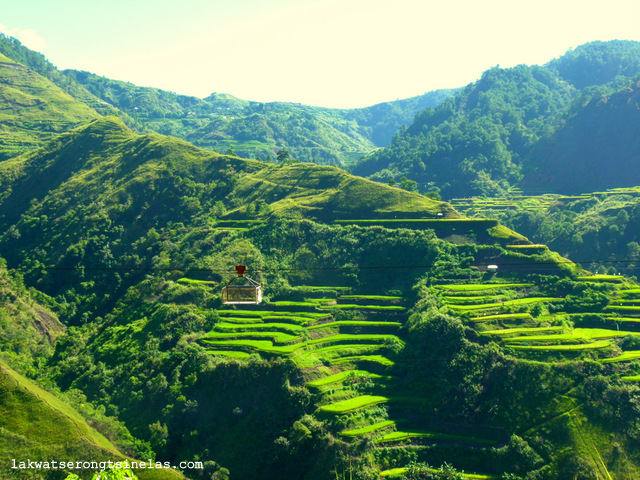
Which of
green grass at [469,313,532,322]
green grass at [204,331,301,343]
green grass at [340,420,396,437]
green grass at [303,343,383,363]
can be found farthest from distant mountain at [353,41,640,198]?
green grass at [340,420,396,437]

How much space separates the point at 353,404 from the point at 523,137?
124 metres

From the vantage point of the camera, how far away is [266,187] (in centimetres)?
7794

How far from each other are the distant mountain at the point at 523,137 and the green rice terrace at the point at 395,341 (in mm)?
74272

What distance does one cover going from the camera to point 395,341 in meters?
44.3

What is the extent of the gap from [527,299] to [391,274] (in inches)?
570

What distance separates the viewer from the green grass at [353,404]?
36562 millimetres

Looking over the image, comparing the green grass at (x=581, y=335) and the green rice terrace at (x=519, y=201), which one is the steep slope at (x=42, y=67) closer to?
the green rice terrace at (x=519, y=201)

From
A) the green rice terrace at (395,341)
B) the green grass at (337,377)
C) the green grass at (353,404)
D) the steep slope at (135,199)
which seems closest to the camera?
the green rice terrace at (395,341)

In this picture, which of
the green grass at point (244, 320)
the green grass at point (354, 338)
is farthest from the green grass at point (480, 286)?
the green grass at point (244, 320)

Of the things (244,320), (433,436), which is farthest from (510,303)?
(244,320)

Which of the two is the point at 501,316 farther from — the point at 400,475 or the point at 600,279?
the point at 400,475

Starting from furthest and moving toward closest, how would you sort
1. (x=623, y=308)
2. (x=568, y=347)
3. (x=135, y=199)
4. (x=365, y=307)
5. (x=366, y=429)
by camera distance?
(x=135, y=199) → (x=365, y=307) → (x=623, y=308) → (x=568, y=347) → (x=366, y=429)

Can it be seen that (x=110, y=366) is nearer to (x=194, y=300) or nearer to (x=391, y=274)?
(x=194, y=300)

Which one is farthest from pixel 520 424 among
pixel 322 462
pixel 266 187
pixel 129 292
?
pixel 266 187
